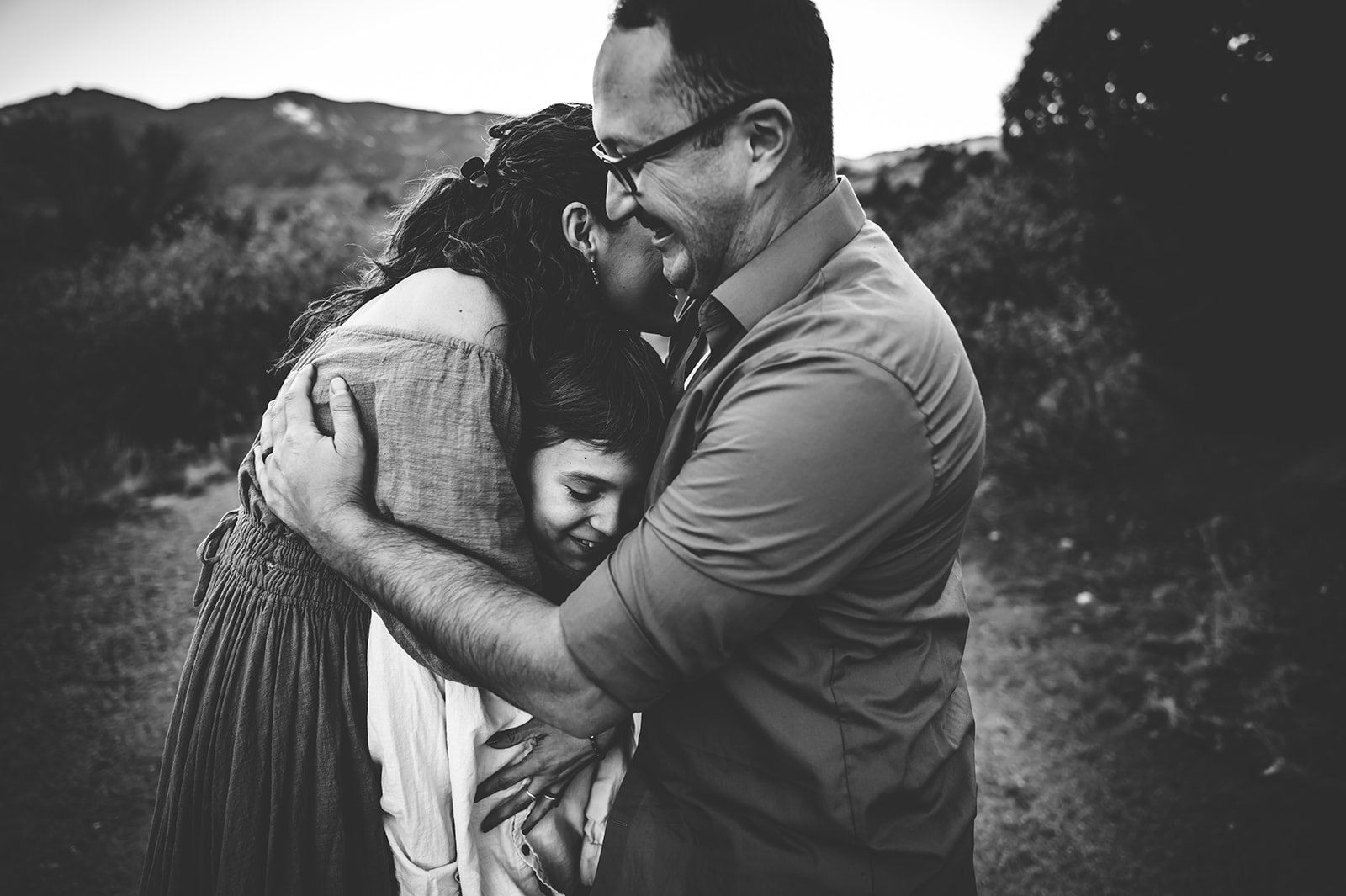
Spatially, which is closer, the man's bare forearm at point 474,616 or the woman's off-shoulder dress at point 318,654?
the man's bare forearm at point 474,616

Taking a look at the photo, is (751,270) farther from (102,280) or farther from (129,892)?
(102,280)

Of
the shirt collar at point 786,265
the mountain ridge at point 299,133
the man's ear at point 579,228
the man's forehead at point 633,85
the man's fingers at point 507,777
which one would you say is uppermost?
the mountain ridge at point 299,133

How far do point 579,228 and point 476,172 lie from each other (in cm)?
32

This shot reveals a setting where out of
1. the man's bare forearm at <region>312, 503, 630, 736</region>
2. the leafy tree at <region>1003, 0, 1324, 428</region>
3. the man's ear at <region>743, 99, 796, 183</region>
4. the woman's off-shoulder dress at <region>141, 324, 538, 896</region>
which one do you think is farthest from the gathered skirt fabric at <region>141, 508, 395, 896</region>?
the leafy tree at <region>1003, 0, 1324, 428</region>

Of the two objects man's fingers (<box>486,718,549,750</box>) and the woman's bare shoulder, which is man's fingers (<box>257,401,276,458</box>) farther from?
man's fingers (<box>486,718,549,750</box>)

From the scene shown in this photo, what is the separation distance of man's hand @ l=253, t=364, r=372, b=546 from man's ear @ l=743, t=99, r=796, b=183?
0.96 m

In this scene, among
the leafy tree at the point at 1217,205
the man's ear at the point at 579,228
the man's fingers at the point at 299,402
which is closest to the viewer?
the man's fingers at the point at 299,402

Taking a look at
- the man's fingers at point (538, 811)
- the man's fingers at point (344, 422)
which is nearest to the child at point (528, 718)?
the man's fingers at point (538, 811)

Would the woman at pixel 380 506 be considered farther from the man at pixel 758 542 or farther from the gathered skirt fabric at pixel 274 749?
the man at pixel 758 542

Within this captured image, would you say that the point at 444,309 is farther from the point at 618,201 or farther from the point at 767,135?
the point at 767,135

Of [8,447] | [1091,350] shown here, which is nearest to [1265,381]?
[1091,350]

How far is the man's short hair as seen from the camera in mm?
1502

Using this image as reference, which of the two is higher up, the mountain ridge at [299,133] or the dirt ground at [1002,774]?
the mountain ridge at [299,133]

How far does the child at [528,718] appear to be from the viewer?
1717 mm
